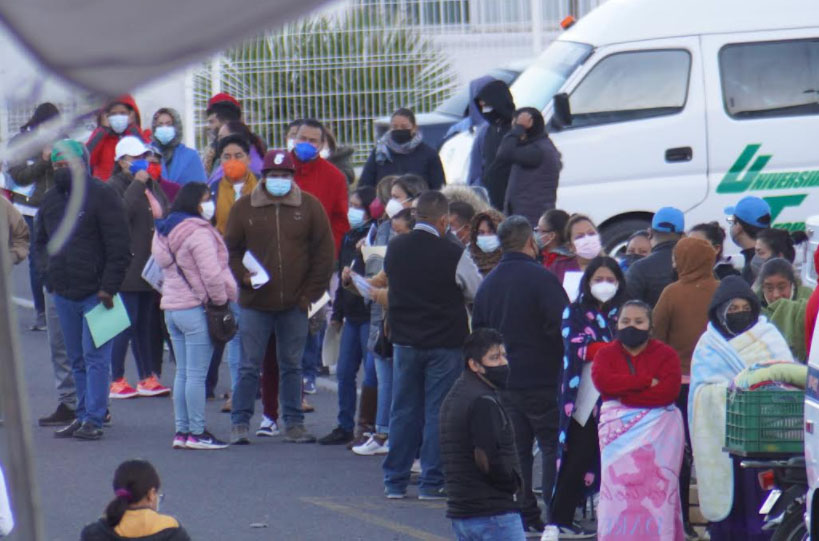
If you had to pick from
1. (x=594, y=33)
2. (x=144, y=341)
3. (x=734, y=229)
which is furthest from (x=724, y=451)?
(x=594, y=33)

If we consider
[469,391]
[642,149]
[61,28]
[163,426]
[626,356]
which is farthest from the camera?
[642,149]

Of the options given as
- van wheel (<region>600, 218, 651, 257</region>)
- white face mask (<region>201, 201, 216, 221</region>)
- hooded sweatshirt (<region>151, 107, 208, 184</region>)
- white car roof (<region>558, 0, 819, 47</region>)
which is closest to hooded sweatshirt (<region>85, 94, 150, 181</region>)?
hooded sweatshirt (<region>151, 107, 208, 184</region>)

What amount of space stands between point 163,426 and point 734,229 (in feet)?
14.0

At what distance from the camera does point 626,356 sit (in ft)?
26.3

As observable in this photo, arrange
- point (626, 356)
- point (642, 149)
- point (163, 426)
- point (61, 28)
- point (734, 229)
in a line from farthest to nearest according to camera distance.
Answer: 1. point (642, 149)
2. point (163, 426)
3. point (734, 229)
4. point (626, 356)
5. point (61, 28)

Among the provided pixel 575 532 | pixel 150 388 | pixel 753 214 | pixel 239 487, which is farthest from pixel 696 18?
pixel 575 532

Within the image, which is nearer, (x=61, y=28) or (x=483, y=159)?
(x=61, y=28)

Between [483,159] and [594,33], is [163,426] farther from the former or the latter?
[594,33]

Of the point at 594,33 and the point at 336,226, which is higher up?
the point at 594,33

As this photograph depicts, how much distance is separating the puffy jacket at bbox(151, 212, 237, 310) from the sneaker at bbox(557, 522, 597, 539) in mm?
3109

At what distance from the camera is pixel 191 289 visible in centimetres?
1077

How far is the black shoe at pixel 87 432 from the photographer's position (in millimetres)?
11102

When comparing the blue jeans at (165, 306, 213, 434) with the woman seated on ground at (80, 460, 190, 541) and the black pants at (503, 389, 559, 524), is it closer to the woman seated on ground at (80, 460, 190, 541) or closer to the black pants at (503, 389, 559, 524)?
the black pants at (503, 389, 559, 524)

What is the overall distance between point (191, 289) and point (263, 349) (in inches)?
25.0
